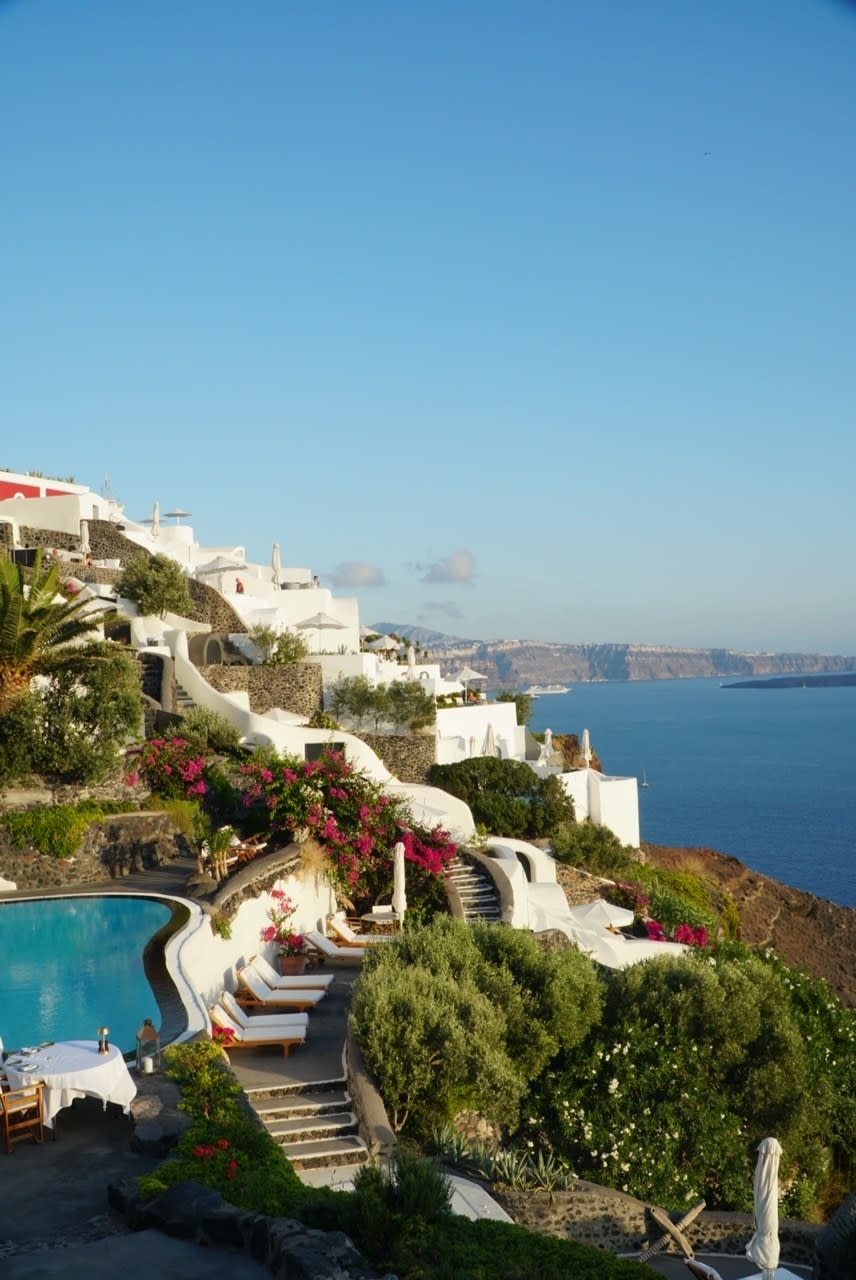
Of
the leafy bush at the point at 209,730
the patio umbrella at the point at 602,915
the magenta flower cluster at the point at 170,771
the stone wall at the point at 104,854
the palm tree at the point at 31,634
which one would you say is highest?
the palm tree at the point at 31,634

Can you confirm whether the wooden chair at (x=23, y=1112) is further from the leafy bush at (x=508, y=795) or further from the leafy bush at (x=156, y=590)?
the leafy bush at (x=156, y=590)

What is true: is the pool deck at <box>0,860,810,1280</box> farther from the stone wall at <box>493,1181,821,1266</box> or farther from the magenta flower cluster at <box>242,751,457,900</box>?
the magenta flower cluster at <box>242,751,457,900</box>

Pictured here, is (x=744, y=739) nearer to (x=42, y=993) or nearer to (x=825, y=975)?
(x=825, y=975)

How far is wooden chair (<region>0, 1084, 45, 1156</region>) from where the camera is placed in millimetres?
8938

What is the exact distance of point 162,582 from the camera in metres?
32.3

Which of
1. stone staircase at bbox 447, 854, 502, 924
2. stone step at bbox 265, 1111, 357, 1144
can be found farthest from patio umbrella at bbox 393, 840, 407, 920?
stone step at bbox 265, 1111, 357, 1144

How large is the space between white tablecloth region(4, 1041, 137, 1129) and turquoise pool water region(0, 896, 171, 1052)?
8.77ft

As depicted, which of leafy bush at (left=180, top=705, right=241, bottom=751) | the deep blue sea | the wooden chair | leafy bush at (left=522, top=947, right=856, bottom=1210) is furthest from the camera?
the deep blue sea

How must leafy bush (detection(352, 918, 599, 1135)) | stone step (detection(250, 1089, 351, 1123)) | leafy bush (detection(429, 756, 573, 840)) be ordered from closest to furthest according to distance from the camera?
stone step (detection(250, 1089, 351, 1123)) → leafy bush (detection(352, 918, 599, 1135)) → leafy bush (detection(429, 756, 573, 840))

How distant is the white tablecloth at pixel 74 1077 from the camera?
9078 mm

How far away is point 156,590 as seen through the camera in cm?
3228

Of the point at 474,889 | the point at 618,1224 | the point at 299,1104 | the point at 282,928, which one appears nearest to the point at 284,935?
the point at 282,928

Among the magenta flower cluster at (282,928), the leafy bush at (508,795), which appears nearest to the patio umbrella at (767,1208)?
the magenta flower cluster at (282,928)

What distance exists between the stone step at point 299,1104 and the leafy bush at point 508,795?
58.0ft
